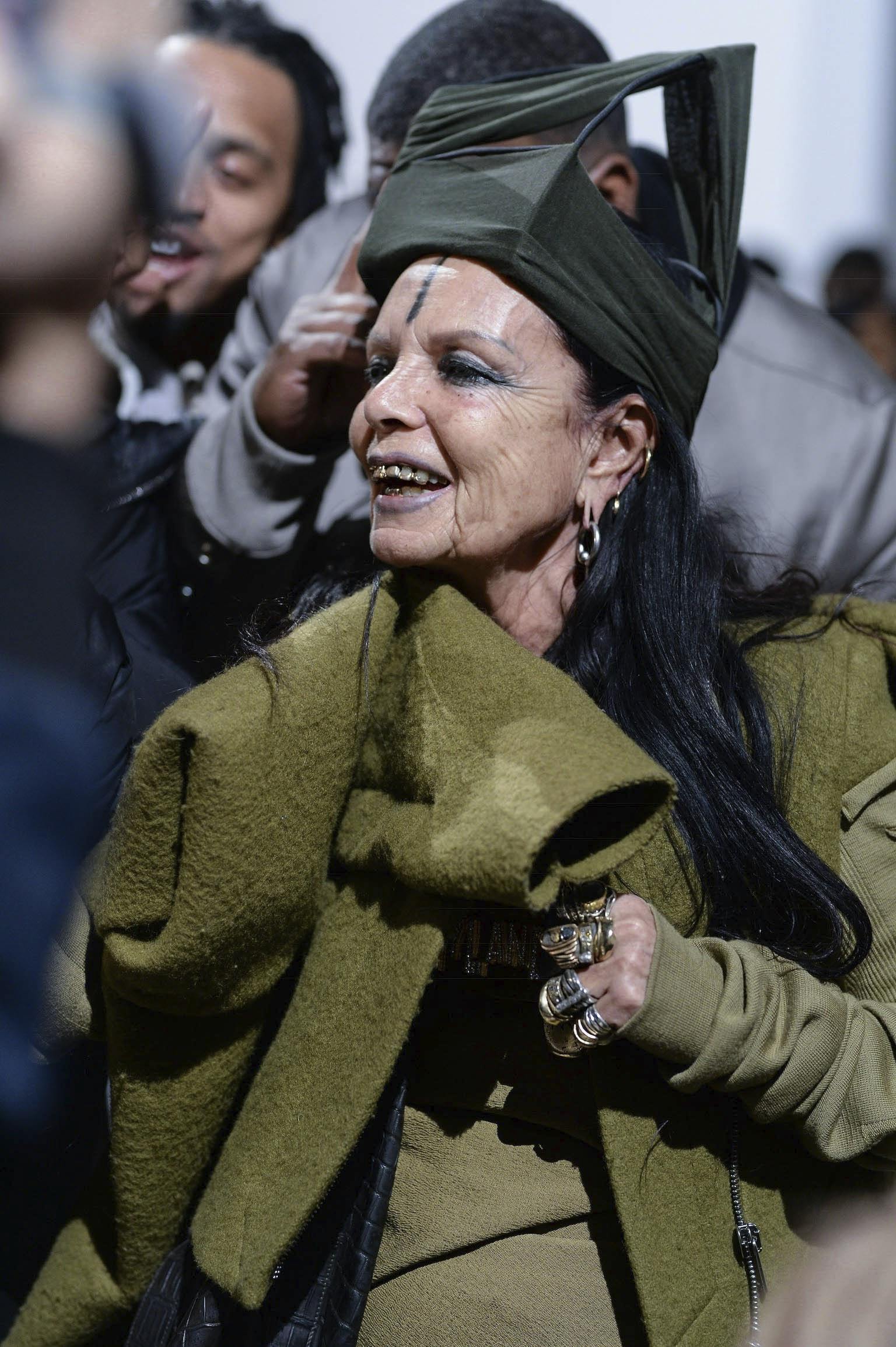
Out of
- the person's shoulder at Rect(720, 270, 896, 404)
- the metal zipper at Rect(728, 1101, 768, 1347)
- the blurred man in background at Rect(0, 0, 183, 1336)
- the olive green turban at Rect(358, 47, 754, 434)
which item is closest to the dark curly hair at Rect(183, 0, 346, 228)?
the blurred man in background at Rect(0, 0, 183, 1336)

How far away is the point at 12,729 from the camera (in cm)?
153

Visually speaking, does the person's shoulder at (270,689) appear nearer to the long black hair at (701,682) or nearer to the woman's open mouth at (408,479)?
the long black hair at (701,682)

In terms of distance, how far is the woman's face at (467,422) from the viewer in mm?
1582

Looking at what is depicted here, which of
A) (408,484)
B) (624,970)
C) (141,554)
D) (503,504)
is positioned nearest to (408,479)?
(408,484)

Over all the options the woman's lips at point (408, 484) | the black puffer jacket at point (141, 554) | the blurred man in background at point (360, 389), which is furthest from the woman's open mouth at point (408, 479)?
the black puffer jacket at point (141, 554)

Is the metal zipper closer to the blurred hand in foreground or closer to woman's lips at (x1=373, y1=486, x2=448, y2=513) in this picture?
woman's lips at (x1=373, y1=486, x2=448, y2=513)

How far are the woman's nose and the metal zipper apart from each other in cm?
91

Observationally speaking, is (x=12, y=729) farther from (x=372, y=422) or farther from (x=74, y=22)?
(x=74, y=22)

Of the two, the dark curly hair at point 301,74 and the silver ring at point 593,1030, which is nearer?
the silver ring at point 593,1030

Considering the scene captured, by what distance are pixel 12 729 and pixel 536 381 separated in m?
0.78

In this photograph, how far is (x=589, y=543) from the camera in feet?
5.53

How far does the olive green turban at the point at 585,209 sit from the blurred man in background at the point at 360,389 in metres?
0.15

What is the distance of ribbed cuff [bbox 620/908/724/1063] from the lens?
1329mm

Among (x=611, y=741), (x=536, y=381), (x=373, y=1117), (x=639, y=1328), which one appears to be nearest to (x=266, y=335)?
(x=536, y=381)
